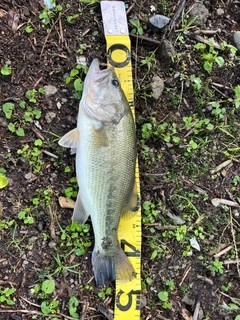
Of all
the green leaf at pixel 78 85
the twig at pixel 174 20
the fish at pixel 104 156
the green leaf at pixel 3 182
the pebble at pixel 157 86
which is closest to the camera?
the fish at pixel 104 156

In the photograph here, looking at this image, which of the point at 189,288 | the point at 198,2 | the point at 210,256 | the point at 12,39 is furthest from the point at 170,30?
the point at 189,288

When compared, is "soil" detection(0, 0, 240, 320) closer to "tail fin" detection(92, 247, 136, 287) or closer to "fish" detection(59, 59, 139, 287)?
"tail fin" detection(92, 247, 136, 287)

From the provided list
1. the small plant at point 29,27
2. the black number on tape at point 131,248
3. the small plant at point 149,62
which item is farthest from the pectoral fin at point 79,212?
the small plant at point 29,27

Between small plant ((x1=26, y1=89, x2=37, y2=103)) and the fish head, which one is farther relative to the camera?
small plant ((x1=26, y1=89, x2=37, y2=103))

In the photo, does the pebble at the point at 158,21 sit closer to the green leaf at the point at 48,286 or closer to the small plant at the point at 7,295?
the green leaf at the point at 48,286

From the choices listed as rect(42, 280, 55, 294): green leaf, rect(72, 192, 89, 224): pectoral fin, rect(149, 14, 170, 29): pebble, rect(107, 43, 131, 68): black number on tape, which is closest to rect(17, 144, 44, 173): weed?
rect(72, 192, 89, 224): pectoral fin

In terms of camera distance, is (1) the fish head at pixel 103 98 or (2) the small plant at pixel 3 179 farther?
(2) the small plant at pixel 3 179
